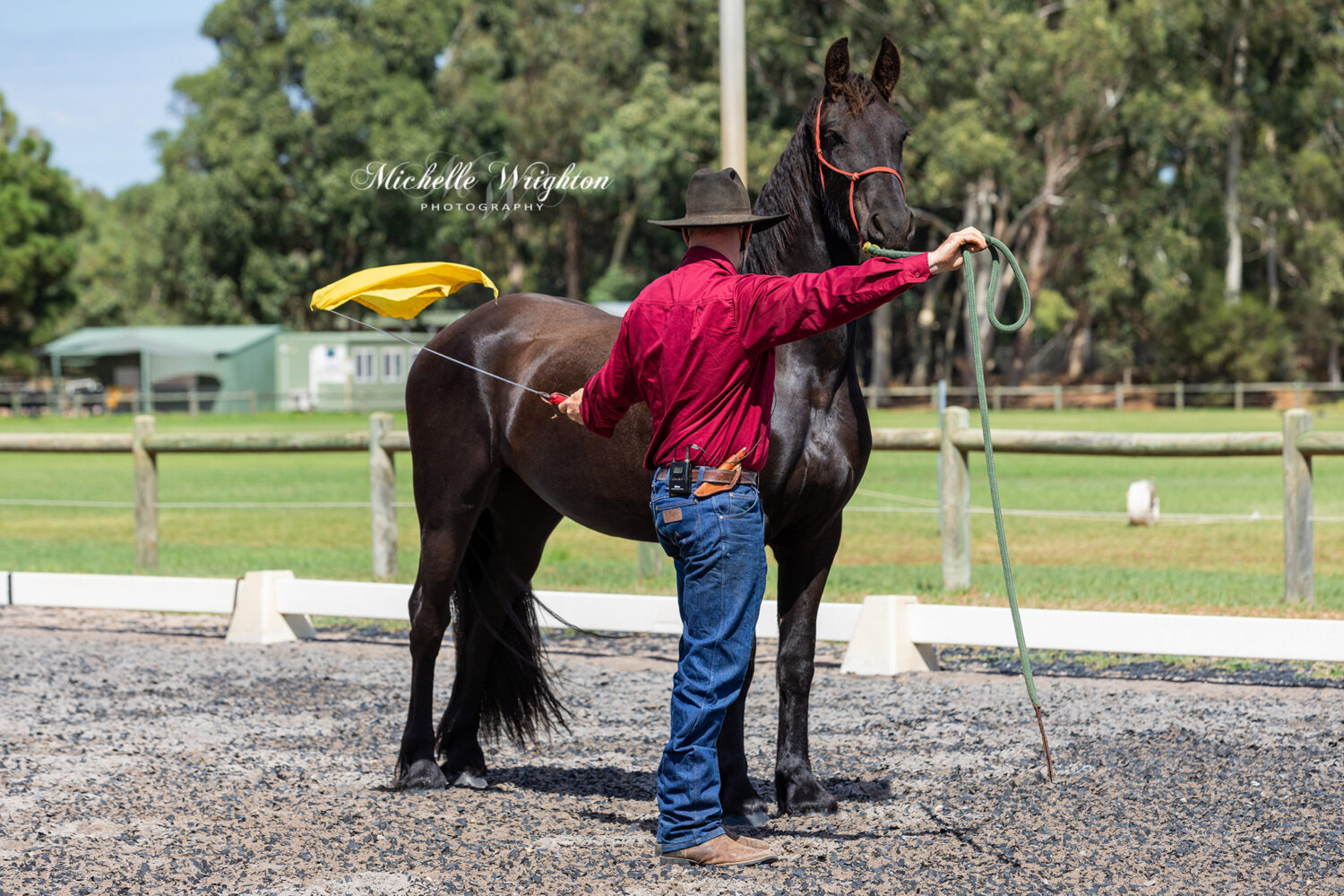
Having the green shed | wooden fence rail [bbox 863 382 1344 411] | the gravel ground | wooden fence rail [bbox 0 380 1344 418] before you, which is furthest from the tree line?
the gravel ground

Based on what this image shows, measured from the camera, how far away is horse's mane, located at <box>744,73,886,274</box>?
161 inches

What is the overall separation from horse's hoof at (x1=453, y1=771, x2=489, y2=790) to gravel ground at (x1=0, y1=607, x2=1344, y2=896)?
0.14 feet

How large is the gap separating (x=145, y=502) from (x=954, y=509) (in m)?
6.12

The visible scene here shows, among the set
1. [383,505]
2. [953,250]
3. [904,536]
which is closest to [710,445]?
[953,250]

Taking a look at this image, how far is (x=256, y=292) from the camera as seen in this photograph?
52.1 metres

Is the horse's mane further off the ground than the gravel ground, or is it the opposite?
the horse's mane

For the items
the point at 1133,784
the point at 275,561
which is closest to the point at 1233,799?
the point at 1133,784

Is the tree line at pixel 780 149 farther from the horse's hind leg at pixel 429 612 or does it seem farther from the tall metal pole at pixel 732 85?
the horse's hind leg at pixel 429 612

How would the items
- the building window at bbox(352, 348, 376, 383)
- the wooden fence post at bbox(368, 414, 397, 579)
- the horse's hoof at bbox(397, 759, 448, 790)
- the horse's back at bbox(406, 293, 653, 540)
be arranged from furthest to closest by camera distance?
the building window at bbox(352, 348, 376, 383), the wooden fence post at bbox(368, 414, 397, 579), the horse's hoof at bbox(397, 759, 448, 790), the horse's back at bbox(406, 293, 653, 540)

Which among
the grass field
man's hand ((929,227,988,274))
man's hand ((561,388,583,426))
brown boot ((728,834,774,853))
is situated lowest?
brown boot ((728,834,774,853))

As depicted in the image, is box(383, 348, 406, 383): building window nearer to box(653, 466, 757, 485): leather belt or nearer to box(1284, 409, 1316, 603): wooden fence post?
box(1284, 409, 1316, 603): wooden fence post

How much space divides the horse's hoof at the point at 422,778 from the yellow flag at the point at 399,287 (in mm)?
1556

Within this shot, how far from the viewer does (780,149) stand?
41781mm

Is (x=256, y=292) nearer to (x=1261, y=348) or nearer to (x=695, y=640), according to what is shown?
(x=1261, y=348)
